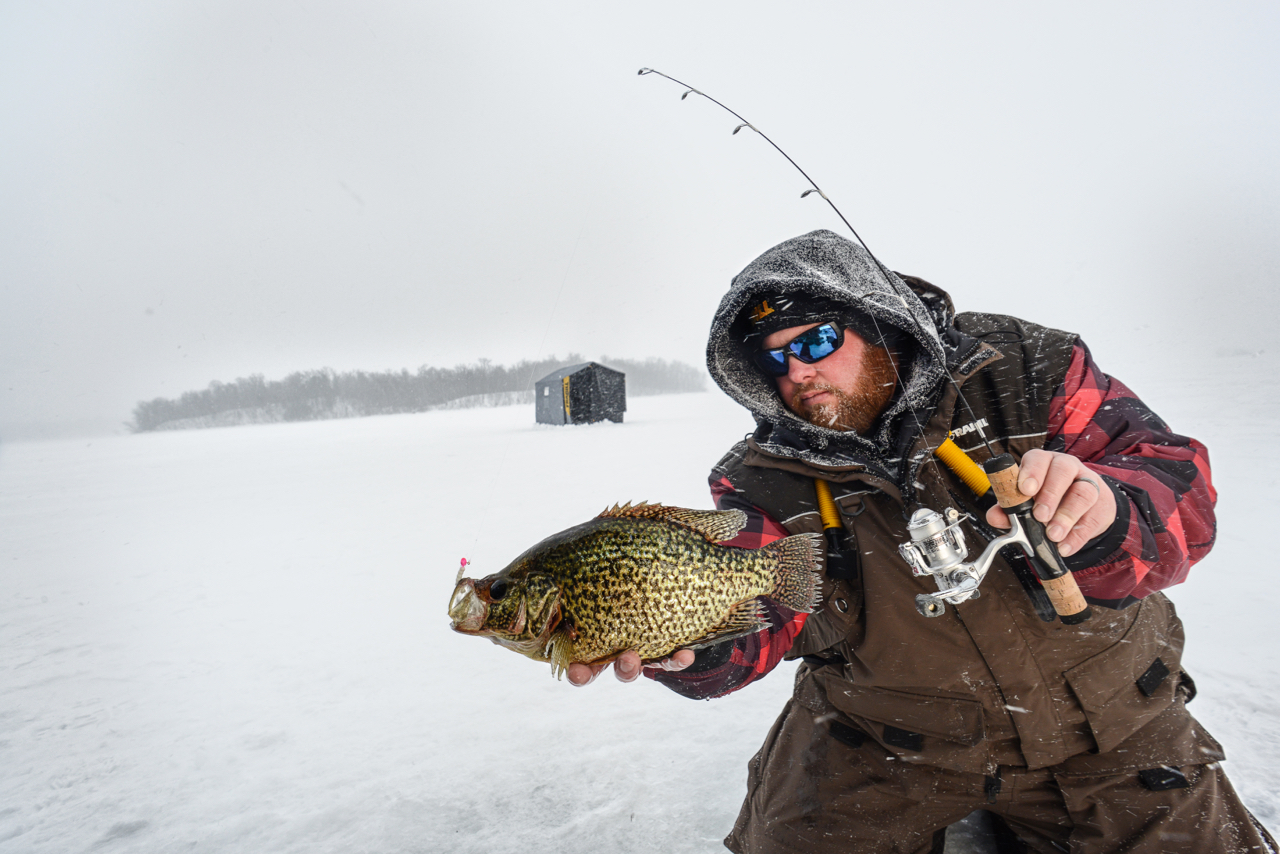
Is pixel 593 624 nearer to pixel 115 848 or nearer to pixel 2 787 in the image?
pixel 115 848

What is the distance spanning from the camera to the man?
1815 millimetres

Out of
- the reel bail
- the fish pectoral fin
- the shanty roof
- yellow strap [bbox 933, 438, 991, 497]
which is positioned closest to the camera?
the reel bail

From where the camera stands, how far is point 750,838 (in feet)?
7.14

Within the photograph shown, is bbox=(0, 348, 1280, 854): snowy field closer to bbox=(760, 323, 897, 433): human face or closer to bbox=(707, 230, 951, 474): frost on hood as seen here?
bbox=(707, 230, 951, 474): frost on hood

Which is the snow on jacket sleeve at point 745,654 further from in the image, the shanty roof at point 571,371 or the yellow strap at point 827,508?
the shanty roof at point 571,371

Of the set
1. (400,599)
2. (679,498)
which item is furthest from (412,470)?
(400,599)

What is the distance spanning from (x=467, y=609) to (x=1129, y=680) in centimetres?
227

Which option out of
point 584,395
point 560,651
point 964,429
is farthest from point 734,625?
point 584,395

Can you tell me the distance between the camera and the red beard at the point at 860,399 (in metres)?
2.32

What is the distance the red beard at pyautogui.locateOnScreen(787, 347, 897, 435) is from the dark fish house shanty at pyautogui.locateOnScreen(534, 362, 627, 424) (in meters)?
21.4

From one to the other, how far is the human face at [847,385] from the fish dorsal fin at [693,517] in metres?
0.74

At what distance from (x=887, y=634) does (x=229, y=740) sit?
346cm

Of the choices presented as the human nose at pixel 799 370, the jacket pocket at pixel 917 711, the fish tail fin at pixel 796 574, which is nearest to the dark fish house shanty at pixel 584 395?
the human nose at pixel 799 370

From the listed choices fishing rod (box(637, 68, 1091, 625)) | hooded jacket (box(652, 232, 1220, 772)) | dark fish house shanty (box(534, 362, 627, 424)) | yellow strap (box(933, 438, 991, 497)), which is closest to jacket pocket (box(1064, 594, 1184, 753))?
hooded jacket (box(652, 232, 1220, 772))
